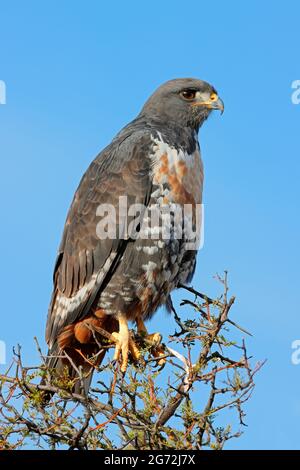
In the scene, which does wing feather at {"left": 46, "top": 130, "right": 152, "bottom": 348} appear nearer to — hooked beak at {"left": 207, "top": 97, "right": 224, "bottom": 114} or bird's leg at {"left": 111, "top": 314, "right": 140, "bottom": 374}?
bird's leg at {"left": 111, "top": 314, "right": 140, "bottom": 374}

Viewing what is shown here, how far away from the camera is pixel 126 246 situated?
635 centimetres

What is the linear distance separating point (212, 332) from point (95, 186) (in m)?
2.17

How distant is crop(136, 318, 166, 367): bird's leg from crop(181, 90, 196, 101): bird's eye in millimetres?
2152

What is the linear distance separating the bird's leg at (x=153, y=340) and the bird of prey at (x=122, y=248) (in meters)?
0.01

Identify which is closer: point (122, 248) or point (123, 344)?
point (123, 344)

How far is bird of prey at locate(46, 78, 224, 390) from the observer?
6297 mm

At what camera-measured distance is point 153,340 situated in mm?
6297

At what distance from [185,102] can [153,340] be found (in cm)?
233

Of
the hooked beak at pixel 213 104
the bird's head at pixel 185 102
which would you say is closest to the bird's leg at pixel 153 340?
the bird's head at pixel 185 102

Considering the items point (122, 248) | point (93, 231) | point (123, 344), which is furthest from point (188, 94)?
point (123, 344)

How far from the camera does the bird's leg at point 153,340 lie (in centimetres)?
611

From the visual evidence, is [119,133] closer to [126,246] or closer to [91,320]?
[126,246]

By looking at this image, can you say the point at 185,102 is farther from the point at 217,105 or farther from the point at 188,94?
the point at 217,105

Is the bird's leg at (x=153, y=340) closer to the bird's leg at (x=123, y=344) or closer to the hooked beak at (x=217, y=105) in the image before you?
the bird's leg at (x=123, y=344)
